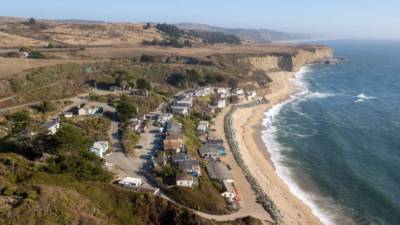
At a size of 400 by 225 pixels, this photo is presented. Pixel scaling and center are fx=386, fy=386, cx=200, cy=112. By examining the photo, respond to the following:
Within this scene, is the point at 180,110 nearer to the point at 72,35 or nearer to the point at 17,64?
the point at 17,64

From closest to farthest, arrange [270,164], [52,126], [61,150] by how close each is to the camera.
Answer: [61,150] → [52,126] → [270,164]

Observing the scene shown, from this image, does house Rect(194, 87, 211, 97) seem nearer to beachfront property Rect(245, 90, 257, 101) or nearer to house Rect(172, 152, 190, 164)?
beachfront property Rect(245, 90, 257, 101)

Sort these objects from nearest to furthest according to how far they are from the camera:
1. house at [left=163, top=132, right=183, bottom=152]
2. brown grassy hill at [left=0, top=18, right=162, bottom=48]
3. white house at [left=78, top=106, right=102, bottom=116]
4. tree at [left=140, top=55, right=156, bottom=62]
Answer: house at [left=163, top=132, right=183, bottom=152], white house at [left=78, top=106, right=102, bottom=116], tree at [left=140, top=55, right=156, bottom=62], brown grassy hill at [left=0, top=18, right=162, bottom=48]

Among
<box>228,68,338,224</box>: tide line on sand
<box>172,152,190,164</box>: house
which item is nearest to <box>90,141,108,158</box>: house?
<box>172,152,190,164</box>: house

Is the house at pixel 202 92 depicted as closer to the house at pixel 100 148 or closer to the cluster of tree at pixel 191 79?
the cluster of tree at pixel 191 79

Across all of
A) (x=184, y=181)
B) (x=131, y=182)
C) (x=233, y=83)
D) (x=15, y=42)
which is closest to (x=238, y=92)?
(x=233, y=83)
